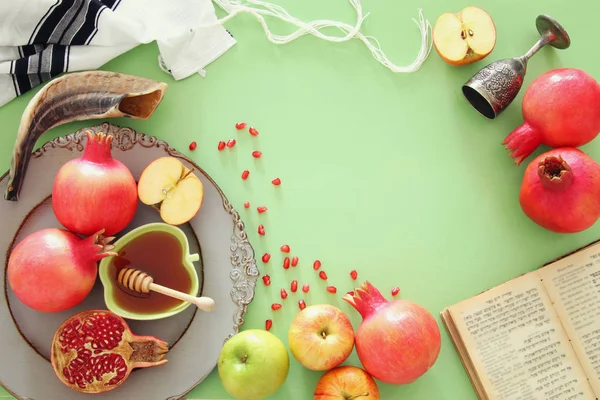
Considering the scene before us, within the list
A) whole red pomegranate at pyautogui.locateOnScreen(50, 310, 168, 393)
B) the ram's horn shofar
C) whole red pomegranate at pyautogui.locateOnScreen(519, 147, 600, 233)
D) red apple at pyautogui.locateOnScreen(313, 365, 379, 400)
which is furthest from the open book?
the ram's horn shofar

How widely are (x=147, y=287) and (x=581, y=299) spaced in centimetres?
119

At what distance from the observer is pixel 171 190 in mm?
1538

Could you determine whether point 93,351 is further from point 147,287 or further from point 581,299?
point 581,299

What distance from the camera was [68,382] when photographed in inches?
58.0

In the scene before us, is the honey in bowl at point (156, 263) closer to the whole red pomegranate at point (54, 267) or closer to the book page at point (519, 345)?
the whole red pomegranate at point (54, 267)

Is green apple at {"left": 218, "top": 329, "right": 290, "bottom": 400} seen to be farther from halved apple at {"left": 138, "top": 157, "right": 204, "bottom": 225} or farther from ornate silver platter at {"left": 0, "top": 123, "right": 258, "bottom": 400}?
halved apple at {"left": 138, "top": 157, "right": 204, "bottom": 225}

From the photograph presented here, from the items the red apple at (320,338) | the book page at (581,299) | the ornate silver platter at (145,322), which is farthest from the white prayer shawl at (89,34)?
the book page at (581,299)

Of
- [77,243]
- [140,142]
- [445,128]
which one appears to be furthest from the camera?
[445,128]

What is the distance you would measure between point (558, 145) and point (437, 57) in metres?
0.43

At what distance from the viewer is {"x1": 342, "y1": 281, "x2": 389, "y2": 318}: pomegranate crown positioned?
1.54m

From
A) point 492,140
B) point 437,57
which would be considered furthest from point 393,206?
point 437,57

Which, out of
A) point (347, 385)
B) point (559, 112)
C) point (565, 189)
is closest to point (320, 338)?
point (347, 385)

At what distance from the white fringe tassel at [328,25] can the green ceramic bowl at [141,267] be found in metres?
0.63

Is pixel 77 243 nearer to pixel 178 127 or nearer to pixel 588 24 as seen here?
pixel 178 127
